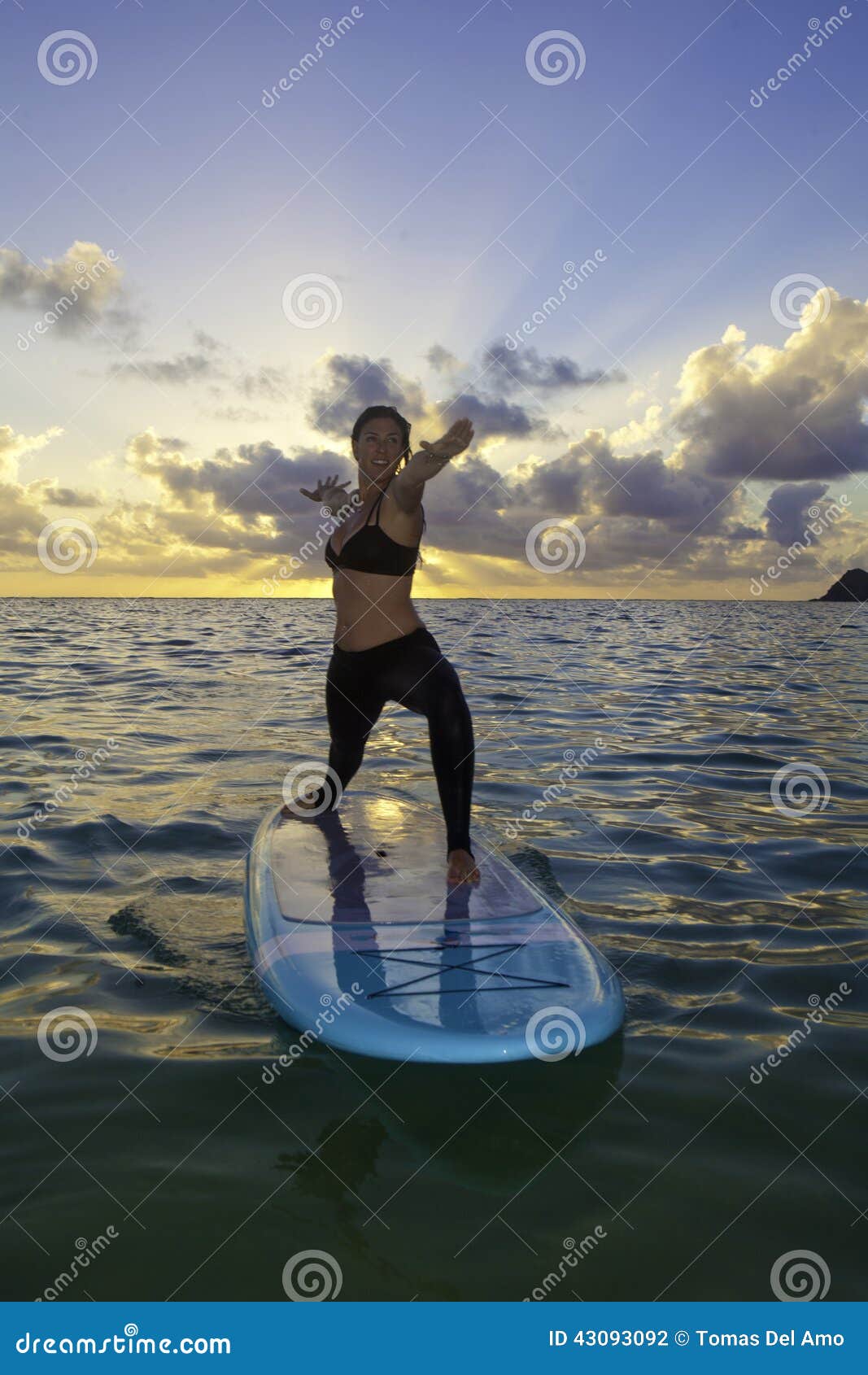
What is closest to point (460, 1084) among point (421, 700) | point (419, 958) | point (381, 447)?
point (419, 958)

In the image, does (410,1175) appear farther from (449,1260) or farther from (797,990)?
(797,990)

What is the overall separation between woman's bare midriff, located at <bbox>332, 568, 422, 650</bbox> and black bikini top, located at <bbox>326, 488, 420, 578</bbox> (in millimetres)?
37

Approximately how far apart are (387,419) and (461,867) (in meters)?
2.29

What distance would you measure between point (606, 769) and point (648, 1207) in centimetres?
549

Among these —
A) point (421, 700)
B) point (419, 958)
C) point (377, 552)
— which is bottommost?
point (419, 958)

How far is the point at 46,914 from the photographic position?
4.32 metres

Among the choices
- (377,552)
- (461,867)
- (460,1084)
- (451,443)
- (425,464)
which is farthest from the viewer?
(377,552)

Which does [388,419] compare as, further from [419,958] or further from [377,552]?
[419,958]

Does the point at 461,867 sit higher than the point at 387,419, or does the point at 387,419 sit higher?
the point at 387,419

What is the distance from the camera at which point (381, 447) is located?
15.2 ft

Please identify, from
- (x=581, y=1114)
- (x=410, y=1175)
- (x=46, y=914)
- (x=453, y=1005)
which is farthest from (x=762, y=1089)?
Result: (x=46, y=914)

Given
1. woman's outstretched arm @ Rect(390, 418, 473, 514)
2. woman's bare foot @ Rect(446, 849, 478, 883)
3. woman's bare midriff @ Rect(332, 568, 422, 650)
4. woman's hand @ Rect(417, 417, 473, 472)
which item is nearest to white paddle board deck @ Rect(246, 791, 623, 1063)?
woman's bare foot @ Rect(446, 849, 478, 883)

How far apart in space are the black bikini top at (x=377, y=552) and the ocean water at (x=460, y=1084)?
184cm

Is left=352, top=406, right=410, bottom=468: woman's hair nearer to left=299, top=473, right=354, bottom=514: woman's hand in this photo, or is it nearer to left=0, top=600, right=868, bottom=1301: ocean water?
left=299, top=473, right=354, bottom=514: woman's hand
